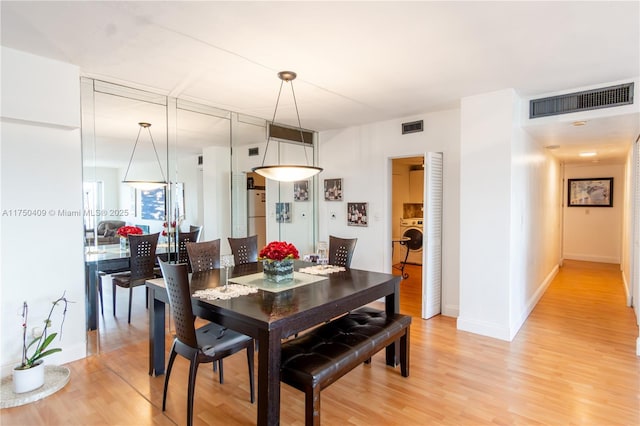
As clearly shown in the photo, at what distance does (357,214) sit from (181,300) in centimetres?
337

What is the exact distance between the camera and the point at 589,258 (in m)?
8.09

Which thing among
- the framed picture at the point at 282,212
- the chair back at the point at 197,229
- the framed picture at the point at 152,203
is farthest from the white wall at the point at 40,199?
the framed picture at the point at 282,212

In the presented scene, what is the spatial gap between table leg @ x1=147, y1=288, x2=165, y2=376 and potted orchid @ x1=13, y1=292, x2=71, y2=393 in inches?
26.1

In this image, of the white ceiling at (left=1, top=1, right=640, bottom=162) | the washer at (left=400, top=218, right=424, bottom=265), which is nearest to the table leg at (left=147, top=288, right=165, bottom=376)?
the white ceiling at (left=1, top=1, right=640, bottom=162)

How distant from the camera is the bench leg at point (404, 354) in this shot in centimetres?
284

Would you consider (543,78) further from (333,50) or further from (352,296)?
(352,296)

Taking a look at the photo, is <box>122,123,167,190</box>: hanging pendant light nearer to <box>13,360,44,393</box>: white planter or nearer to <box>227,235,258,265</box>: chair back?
<box>227,235,258,265</box>: chair back

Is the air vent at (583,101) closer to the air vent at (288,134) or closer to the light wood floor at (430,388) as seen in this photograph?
the light wood floor at (430,388)

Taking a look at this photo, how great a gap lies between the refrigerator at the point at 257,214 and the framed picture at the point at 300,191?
1.59 ft

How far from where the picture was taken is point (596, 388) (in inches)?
105

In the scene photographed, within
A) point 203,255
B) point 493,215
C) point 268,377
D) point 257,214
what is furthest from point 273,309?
point 257,214

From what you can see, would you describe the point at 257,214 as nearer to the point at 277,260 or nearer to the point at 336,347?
the point at 277,260

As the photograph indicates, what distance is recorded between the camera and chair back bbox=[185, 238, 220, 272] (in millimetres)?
3486

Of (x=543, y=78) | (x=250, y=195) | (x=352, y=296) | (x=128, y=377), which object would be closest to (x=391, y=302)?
(x=352, y=296)
